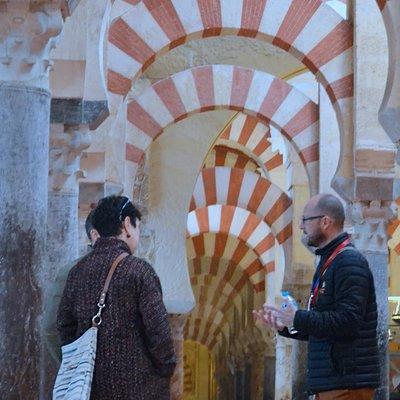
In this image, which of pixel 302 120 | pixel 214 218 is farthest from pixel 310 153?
pixel 214 218

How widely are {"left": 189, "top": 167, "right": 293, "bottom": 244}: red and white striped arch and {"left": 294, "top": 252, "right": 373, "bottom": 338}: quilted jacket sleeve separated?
27.9 feet

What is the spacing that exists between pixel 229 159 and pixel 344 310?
13277mm

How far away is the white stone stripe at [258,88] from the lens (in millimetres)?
9906

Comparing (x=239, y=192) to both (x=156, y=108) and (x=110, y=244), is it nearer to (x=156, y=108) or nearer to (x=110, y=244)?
(x=156, y=108)

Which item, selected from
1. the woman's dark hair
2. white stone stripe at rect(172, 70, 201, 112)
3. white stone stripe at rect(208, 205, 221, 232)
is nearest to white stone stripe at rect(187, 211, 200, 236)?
white stone stripe at rect(208, 205, 221, 232)

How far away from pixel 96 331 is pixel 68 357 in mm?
101

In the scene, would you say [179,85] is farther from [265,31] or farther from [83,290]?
[83,290]

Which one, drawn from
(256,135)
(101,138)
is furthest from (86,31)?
(256,135)

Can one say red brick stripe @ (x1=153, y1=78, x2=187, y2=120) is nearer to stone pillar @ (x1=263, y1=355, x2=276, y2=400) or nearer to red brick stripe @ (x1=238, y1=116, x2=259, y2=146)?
red brick stripe @ (x1=238, y1=116, x2=259, y2=146)

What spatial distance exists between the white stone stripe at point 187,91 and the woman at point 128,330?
658 cm

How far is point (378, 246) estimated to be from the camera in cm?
808

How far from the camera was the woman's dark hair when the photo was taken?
3154 millimetres

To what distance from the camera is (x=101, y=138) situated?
7137mm

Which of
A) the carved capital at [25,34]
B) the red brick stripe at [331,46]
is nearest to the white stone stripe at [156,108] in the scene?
the red brick stripe at [331,46]
